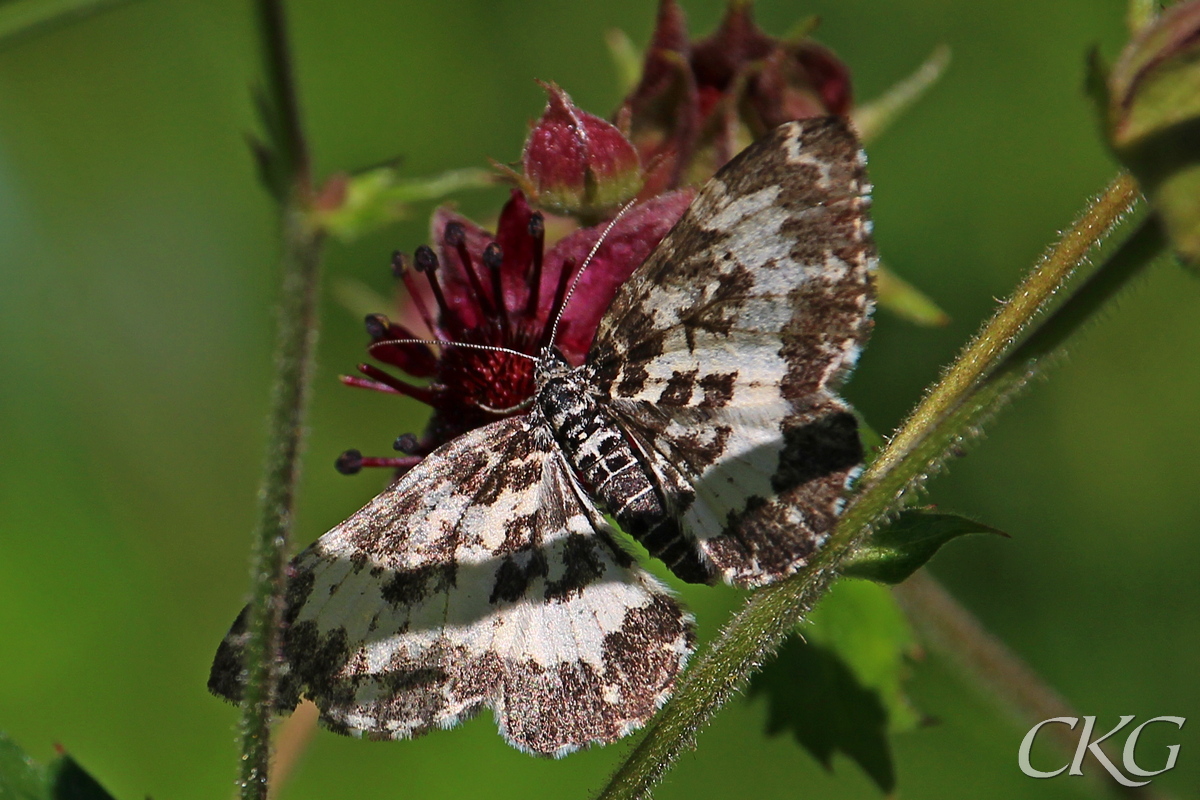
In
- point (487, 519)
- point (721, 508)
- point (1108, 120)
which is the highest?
point (1108, 120)

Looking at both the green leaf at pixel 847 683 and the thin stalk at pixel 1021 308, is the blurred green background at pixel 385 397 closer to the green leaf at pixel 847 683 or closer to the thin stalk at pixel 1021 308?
the green leaf at pixel 847 683

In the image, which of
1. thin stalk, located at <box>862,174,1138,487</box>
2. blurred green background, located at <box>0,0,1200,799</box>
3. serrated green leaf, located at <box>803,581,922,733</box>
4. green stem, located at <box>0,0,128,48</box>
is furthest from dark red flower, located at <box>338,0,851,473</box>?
blurred green background, located at <box>0,0,1200,799</box>

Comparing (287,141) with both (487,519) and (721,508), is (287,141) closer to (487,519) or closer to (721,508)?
(487,519)

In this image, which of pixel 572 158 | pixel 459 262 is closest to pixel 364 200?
pixel 459 262

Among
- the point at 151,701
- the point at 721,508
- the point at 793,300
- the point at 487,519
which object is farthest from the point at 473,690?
the point at 151,701

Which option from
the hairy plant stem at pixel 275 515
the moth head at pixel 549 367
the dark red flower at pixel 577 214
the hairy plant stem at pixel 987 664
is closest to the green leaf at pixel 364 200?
the dark red flower at pixel 577 214

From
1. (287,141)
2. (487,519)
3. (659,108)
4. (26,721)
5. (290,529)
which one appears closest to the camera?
(290,529)

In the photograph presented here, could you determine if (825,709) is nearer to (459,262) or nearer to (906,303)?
(906,303)

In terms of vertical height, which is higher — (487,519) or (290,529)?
(290,529)

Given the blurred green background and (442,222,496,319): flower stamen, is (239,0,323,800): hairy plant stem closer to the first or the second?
(442,222,496,319): flower stamen
